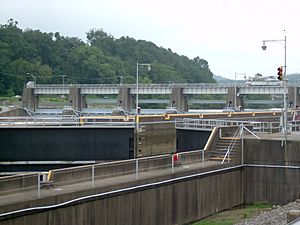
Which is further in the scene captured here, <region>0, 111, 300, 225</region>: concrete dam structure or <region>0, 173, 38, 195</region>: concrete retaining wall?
<region>0, 111, 300, 225</region>: concrete dam structure

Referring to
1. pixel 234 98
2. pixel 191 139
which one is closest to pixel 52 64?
pixel 234 98

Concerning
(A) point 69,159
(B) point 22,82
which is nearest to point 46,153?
(A) point 69,159

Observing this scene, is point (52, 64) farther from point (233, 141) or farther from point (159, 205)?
point (159, 205)

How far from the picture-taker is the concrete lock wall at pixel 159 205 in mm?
22281

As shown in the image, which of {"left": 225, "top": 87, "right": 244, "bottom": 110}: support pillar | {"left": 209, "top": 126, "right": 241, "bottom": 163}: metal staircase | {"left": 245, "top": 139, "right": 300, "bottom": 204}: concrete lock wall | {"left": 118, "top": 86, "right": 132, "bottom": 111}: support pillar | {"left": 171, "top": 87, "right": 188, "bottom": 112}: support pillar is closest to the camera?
{"left": 245, "top": 139, "right": 300, "bottom": 204}: concrete lock wall

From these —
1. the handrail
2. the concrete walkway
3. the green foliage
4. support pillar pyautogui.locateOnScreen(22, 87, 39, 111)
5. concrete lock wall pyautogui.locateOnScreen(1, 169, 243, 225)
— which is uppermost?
support pillar pyautogui.locateOnScreen(22, 87, 39, 111)

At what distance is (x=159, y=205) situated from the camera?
27.6 m

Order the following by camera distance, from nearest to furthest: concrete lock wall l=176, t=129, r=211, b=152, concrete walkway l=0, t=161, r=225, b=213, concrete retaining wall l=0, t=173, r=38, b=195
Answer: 1. concrete walkway l=0, t=161, r=225, b=213
2. concrete retaining wall l=0, t=173, r=38, b=195
3. concrete lock wall l=176, t=129, r=211, b=152

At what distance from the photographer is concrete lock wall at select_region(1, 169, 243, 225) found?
2228cm

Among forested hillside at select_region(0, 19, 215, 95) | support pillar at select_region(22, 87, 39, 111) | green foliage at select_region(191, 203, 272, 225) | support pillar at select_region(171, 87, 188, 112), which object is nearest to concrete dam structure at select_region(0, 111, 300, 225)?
green foliage at select_region(191, 203, 272, 225)

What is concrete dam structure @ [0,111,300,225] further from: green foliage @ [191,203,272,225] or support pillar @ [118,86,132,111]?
support pillar @ [118,86,132,111]

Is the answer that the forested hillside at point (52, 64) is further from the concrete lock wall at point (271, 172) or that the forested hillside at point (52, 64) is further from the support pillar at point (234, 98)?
the concrete lock wall at point (271, 172)

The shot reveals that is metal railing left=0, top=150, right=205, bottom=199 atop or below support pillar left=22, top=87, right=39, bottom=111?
below

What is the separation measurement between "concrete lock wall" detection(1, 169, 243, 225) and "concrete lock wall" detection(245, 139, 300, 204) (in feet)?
2.58
